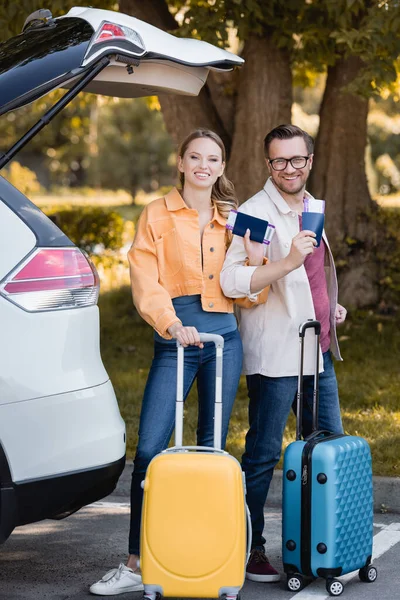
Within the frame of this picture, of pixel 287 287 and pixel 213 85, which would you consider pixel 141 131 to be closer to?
pixel 213 85

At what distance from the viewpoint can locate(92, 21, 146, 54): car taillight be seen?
12.2 feet

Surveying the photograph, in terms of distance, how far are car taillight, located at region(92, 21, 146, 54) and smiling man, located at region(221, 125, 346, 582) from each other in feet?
2.48

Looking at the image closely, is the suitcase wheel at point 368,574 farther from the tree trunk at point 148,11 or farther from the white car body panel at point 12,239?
the tree trunk at point 148,11

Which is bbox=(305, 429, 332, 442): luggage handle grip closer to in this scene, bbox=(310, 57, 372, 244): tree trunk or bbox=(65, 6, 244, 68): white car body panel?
bbox=(65, 6, 244, 68): white car body panel

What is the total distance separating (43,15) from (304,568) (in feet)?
8.27

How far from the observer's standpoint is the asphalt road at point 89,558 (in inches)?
166

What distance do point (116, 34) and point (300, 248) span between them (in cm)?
107

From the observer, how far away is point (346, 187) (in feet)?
33.4

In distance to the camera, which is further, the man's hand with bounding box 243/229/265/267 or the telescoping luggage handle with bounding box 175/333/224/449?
the man's hand with bounding box 243/229/265/267

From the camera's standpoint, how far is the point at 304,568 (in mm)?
4109

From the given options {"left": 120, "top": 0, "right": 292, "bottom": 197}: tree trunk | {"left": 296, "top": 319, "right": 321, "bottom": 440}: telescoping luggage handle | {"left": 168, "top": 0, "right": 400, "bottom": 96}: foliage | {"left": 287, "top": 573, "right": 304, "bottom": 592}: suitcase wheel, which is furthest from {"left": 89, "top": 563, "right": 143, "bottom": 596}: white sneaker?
{"left": 120, "top": 0, "right": 292, "bottom": 197}: tree trunk

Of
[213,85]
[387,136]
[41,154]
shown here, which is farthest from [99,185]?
[213,85]

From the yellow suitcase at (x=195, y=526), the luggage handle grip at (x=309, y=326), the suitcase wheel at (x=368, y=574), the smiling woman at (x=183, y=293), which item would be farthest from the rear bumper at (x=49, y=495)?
the suitcase wheel at (x=368, y=574)

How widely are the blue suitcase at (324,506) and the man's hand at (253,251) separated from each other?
0.32 meters
